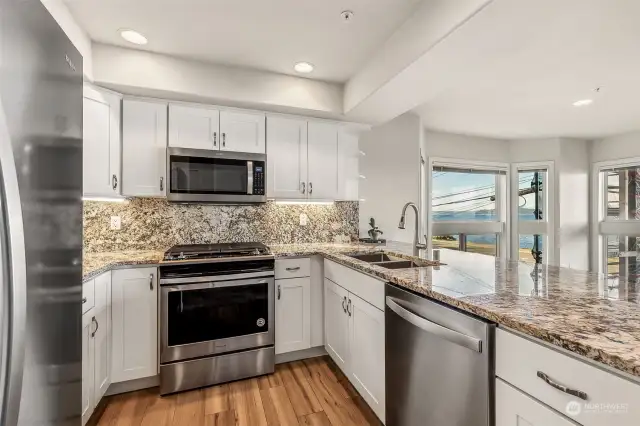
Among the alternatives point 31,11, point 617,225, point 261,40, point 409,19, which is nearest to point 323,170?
point 261,40

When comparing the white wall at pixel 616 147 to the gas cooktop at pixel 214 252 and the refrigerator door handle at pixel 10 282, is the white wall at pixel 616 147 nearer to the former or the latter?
the gas cooktop at pixel 214 252

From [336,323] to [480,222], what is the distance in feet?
11.2

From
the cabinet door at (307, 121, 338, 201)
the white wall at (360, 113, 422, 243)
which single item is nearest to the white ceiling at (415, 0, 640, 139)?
the white wall at (360, 113, 422, 243)

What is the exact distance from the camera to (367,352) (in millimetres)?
1850

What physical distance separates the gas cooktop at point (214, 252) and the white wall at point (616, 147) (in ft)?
17.2

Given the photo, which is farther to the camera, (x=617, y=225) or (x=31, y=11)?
(x=617, y=225)

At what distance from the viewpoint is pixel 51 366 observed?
30.8 inches

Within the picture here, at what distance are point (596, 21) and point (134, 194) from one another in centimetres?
333

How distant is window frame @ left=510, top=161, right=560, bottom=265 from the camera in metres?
4.62

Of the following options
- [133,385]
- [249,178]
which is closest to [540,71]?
[249,178]

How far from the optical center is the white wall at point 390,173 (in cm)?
335

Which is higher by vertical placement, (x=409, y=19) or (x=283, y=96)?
(x=409, y=19)

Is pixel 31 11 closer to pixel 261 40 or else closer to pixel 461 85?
pixel 261 40

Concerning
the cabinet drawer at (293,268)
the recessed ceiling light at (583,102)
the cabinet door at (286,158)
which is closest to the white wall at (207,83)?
the cabinet door at (286,158)
